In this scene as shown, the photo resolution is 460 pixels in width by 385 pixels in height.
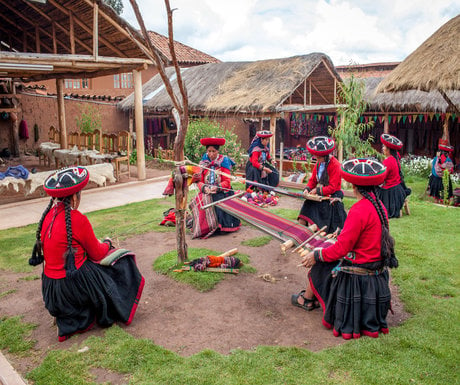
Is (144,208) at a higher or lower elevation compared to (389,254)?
lower

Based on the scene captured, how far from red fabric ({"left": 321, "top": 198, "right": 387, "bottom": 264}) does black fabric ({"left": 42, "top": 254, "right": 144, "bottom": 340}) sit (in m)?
1.81

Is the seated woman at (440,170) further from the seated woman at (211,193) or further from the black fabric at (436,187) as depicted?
the seated woman at (211,193)

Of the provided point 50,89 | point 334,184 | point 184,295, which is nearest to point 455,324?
point 334,184

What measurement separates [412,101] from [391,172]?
701 centimetres

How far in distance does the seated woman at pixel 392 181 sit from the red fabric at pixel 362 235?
11.1ft

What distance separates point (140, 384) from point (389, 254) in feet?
6.79

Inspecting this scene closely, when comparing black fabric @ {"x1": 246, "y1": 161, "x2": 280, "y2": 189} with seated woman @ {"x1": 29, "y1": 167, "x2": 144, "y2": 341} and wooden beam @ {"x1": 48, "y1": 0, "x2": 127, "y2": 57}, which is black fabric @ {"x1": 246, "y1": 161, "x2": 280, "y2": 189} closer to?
seated woman @ {"x1": 29, "y1": 167, "x2": 144, "y2": 341}

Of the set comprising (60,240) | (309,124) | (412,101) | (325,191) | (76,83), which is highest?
(76,83)

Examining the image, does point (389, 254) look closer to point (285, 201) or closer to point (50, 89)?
point (285, 201)

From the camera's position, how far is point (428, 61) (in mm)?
7000

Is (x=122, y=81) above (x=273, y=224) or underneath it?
above

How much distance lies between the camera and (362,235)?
329 centimetres

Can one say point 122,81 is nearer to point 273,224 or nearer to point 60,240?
point 273,224

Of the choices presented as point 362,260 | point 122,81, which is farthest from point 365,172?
point 122,81
